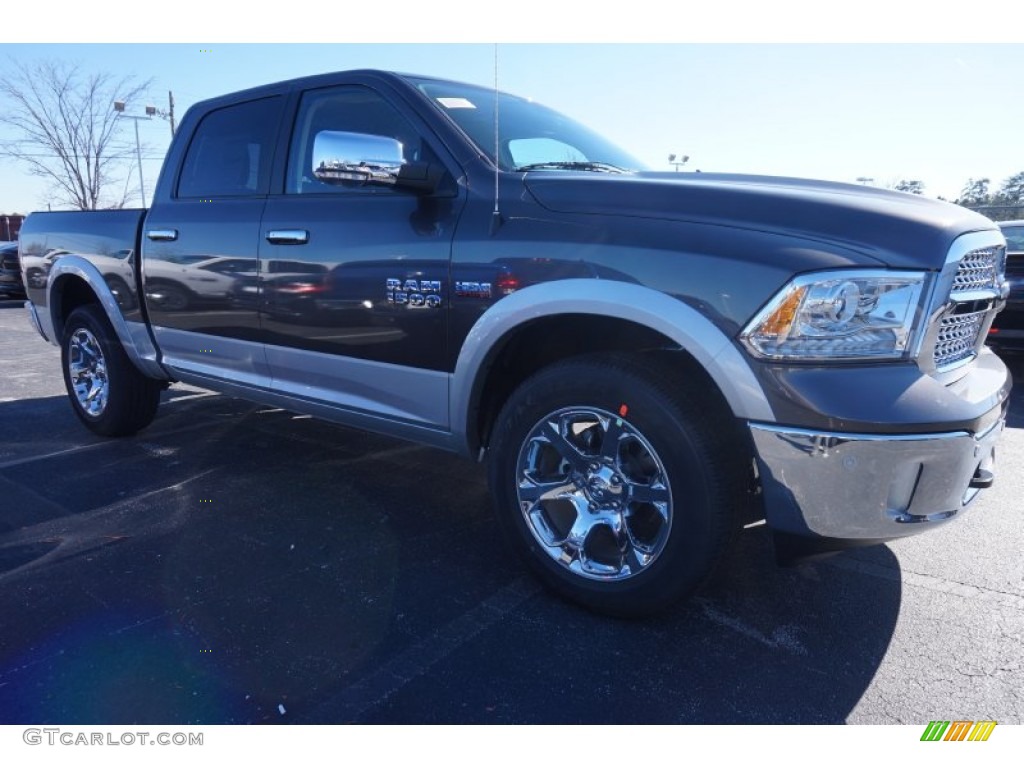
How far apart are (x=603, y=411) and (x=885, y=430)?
86cm

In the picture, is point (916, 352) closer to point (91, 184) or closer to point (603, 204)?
point (603, 204)

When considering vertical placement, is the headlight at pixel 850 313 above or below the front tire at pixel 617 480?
above

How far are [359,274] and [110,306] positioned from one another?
7.75 ft

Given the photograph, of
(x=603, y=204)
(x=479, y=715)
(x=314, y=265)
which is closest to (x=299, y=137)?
(x=314, y=265)

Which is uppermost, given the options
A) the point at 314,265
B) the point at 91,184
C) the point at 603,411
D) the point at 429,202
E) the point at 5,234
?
the point at 429,202

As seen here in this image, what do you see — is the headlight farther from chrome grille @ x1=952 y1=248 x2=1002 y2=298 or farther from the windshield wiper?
the windshield wiper

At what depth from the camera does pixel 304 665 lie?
2.27 metres

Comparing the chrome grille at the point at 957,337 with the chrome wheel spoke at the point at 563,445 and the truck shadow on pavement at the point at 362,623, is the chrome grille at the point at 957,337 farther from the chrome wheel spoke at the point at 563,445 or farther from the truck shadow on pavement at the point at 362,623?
the chrome wheel spoke at the point at 563,445

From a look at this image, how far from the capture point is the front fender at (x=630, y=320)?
7.06ft

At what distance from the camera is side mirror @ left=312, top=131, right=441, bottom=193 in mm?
2678

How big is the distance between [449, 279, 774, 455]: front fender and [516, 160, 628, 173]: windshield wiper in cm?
67

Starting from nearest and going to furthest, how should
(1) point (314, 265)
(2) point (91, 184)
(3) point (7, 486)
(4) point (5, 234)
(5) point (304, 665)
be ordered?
(5) point (304, 665) → (1) point (314, 265) → (3) point (7, 486) → (2) point (91, 184) → (4) point (5, 234)

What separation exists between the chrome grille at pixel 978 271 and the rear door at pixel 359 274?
1.73 meters

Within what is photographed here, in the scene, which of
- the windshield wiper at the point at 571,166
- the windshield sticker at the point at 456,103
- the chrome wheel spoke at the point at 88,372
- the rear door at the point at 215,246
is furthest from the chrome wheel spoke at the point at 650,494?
the chrome wheel spoke at the point at 88,372
